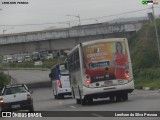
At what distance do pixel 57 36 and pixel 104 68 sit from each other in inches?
1801

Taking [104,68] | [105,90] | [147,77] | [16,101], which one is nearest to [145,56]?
[147,77]

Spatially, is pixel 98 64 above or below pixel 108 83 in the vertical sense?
above

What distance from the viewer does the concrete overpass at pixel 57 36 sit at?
71500 millimetres

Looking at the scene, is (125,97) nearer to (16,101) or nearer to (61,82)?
(16,101)

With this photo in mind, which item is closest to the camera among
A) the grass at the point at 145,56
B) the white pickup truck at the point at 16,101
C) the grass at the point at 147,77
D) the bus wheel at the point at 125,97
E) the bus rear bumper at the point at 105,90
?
the white pickup truck at the point at 16,101

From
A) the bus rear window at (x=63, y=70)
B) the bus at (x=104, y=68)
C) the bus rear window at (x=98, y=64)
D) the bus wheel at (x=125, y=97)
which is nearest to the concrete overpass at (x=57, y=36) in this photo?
the bus rear window at (x=63, y=70)

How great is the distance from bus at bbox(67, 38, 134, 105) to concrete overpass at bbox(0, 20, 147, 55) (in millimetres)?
44511

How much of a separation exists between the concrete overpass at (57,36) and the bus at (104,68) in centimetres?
4451

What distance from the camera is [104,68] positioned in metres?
27.2

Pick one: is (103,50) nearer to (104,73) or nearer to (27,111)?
(104,73)

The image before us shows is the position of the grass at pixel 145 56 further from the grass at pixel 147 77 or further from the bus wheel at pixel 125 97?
the bus wheel at pixel 125 97

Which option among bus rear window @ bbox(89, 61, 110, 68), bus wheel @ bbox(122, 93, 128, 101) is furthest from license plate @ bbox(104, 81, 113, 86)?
bus wheel @ bbox(122, 93, 128, 101)

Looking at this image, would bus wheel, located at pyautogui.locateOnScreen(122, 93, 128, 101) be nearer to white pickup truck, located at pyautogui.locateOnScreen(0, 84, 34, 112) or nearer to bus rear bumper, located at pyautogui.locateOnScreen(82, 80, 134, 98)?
bus rear bumper, located at pyautogui.locateOnScreen(82, 80, 134, 98)

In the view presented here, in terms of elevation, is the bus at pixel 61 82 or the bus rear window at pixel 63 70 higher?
the bus rear window at pixel 63 70
